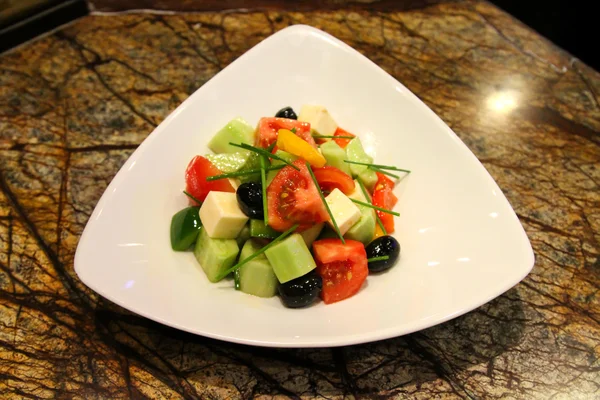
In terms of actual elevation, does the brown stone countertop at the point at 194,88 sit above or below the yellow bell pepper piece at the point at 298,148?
below

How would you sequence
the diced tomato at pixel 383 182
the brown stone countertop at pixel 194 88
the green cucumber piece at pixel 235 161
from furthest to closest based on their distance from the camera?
the diced tomato at pixel 383 182 → the green cucumber piece at pixel 235 161 → the brown stone countertop at pixel 194 88

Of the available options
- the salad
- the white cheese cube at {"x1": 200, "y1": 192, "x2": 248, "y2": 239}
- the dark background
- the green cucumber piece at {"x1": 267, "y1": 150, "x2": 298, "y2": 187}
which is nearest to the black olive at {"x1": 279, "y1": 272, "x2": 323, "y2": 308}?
the salad

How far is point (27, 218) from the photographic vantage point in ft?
6.24

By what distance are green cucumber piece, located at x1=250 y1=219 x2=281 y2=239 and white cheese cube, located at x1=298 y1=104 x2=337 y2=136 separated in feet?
1.48

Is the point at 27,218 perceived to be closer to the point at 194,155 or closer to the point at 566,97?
the point at 194,155

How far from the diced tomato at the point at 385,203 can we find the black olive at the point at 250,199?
428mm

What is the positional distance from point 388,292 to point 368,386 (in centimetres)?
27

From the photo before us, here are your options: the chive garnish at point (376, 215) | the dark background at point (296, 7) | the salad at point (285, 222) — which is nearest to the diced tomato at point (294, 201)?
the salad at point (285, 222)

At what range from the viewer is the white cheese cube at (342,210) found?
1.60 meters

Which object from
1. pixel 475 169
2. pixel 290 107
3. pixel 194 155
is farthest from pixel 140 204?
pixel 475 169

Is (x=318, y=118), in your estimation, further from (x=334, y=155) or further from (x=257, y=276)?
(x=257, y=276)

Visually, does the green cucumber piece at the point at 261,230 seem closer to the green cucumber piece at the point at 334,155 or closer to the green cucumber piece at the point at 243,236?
the green cucumber piece at the point at 243,236

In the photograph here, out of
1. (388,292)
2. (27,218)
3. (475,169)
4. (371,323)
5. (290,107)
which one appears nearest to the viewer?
(371,323)

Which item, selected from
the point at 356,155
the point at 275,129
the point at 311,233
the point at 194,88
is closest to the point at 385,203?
the point at 356,155
